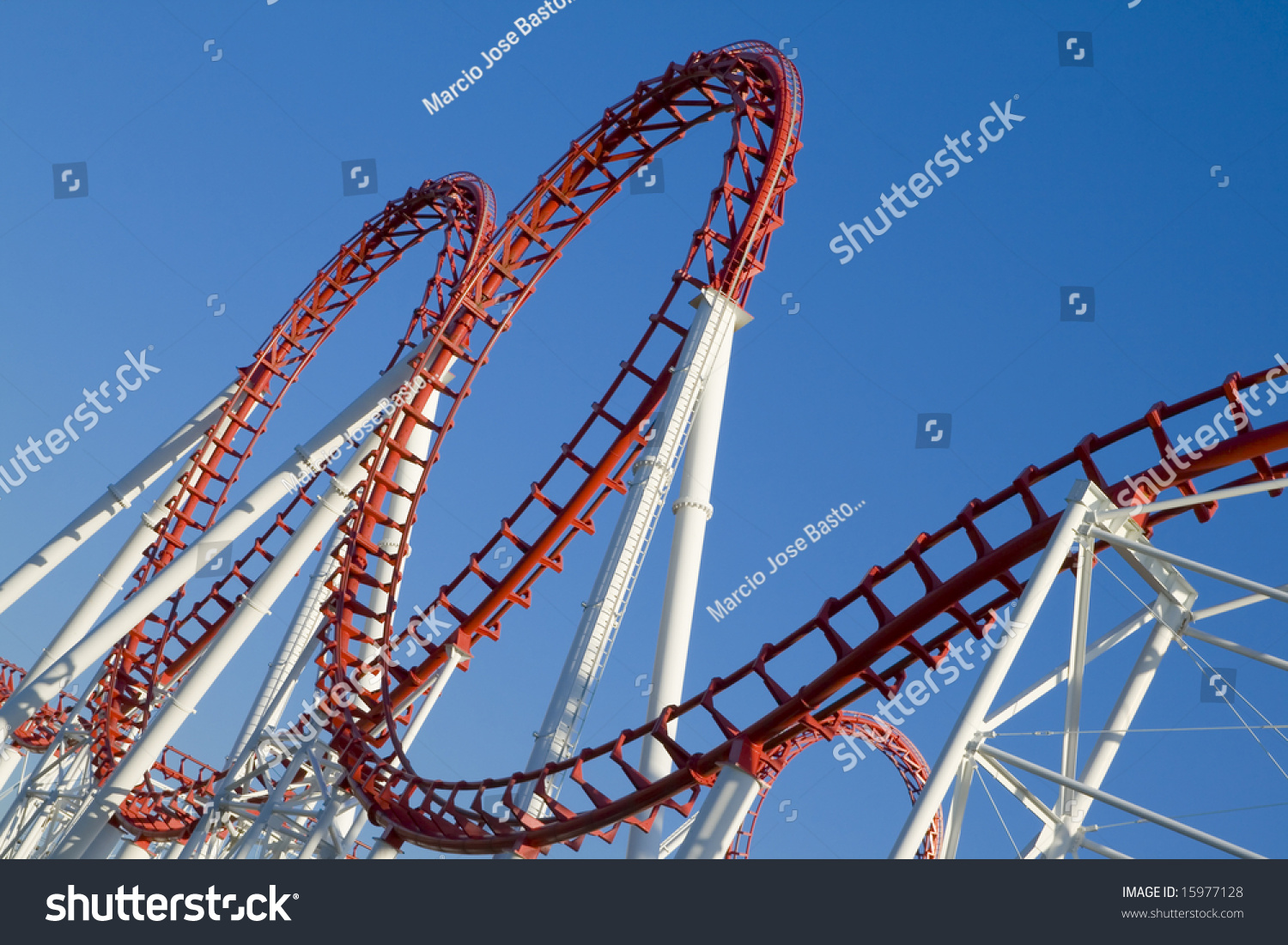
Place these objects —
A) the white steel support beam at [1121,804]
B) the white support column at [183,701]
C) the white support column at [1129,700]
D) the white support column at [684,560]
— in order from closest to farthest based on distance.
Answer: the white steel support beam at [1121,804]
the white support column at [1129,700]
the white support column at [684,560]
the white support column at [183,701]

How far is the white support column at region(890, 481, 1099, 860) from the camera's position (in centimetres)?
676

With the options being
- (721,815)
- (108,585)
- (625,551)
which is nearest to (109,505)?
(108,585)

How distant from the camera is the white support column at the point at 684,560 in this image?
1106cm

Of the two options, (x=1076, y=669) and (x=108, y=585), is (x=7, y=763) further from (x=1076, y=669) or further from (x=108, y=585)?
(x=1076, y=669)

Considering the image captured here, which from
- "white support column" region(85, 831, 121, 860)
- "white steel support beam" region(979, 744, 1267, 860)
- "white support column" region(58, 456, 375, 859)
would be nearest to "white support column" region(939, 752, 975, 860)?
"white steel support beam" region(979, 744, 1267, 860)

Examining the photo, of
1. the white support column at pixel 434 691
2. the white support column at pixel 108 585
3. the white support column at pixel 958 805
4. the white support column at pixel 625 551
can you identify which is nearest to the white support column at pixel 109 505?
the white support column at pixel 108 585

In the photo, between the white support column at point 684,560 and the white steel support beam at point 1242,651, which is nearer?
the white steel support beam at point 1242,651

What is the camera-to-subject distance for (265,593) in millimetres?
14453

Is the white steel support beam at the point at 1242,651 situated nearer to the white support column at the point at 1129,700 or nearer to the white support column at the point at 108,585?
the white support column at the point at 1129,700

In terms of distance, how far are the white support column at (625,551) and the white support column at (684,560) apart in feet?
0.46

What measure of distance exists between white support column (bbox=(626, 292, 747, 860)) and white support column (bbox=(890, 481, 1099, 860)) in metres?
3.47

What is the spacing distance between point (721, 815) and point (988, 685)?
2319 millimetres
